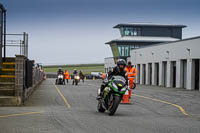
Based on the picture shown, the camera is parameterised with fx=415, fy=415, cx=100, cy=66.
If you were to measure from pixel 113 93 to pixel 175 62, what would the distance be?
37.4 meters

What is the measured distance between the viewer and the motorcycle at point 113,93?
11695 millimetres

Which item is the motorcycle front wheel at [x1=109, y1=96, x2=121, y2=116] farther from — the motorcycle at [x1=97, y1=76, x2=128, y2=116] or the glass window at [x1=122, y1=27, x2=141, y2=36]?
the glass window at [x1=122, y1=27, x2=141, y2=36]

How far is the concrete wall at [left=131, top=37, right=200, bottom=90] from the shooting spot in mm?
41938

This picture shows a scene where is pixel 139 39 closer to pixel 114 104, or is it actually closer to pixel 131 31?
pixel 131 31

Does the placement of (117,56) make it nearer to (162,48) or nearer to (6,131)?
(162,48)

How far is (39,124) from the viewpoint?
9.55m

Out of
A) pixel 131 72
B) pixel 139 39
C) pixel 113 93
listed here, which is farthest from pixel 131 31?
pixel 113 93

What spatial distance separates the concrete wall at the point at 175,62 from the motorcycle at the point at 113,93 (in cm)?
2980

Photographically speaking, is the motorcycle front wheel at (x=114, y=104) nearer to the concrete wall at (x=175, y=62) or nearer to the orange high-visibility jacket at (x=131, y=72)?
the orange high-visibility jacket at (x=131, y=72)

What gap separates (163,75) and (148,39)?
159 feet

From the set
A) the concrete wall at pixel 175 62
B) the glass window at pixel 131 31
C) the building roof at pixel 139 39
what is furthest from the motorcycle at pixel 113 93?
the glass window at pixel 131 31

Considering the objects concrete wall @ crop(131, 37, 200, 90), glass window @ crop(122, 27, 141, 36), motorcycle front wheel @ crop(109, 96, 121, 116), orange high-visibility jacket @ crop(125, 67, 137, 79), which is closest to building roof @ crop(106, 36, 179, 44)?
glass window @ crop(122, 27, 141, 36)

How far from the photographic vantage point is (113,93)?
1184 centimetres

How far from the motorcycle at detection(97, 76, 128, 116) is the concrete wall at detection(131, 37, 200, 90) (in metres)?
29.8
